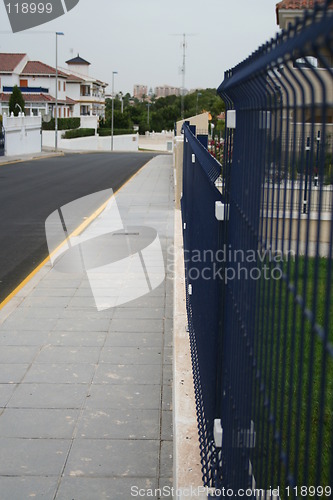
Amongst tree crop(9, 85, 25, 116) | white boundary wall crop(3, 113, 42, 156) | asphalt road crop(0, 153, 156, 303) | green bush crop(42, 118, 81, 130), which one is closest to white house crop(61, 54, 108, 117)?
green bush crop(42, 118, 81, 130)

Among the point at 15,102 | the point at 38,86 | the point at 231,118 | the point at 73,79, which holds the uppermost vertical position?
the point at 73,79

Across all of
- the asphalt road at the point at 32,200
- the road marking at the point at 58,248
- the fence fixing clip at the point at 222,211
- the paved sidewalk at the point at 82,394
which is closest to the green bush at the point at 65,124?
the asphalt road at the point at 32,200

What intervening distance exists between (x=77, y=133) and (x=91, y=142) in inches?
161

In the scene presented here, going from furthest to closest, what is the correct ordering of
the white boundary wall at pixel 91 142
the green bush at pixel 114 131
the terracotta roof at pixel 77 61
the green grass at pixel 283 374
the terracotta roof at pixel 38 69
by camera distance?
the terracotta roof at pixel 77 61 < the green bush at pixel 114 131 < the terracotta roof at pixel 38 69 < the white boundary wall at pixel 91 142 < the green grass at pixel 283 374

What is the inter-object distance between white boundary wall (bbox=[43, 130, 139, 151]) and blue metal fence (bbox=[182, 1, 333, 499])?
238 feet

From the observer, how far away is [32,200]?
22.0 metres

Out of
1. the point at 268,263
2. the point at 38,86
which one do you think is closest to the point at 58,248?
Result: the point at 268,263

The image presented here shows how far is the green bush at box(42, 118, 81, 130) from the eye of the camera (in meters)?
77.9

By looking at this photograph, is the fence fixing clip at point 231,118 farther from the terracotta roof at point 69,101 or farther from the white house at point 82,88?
the white house at point 82,88

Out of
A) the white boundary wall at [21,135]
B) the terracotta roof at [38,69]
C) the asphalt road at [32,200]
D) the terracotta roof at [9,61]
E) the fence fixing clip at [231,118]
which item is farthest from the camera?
the terracotta roof at [38,69]

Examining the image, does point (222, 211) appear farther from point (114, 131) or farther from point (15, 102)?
point (114, 131)

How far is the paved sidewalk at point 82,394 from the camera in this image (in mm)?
4719

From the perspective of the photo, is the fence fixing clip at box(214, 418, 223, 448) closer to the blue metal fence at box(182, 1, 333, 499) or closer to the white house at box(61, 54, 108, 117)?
the blue metal fence at box(182, 1, 333, 499)

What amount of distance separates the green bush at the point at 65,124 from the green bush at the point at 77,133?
1.40 meters
